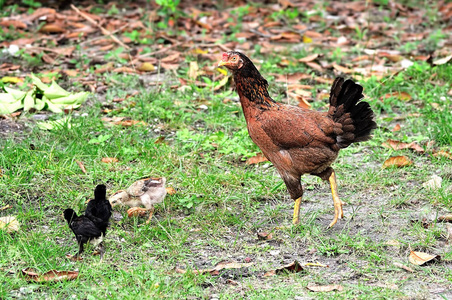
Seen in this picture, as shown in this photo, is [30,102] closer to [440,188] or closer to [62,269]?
[62,269]

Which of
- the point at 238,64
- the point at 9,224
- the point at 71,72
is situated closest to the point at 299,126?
the point at 238,64

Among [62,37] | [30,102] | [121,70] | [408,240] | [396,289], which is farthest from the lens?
[62,37]

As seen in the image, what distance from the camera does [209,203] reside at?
490 cm

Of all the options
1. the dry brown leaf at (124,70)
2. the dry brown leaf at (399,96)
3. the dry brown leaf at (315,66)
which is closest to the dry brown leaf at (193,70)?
the dry brown leaf at (124,70)

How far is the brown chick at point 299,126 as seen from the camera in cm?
442

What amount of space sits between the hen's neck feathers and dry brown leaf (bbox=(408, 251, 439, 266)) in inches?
60.6

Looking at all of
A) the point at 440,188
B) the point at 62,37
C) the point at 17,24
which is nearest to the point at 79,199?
the point at 440,188

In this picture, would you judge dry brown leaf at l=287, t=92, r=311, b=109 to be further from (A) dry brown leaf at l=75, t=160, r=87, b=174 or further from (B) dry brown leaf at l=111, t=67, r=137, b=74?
(A) dry brown leaf at l=75, t=160, r=87, b=174

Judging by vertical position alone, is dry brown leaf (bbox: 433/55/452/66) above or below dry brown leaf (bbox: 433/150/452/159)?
above

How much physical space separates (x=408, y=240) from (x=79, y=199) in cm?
257

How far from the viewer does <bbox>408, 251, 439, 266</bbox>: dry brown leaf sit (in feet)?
13.0

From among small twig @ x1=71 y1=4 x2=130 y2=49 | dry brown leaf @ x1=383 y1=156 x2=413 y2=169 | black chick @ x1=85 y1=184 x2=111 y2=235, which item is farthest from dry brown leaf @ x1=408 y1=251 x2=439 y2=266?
small twig @ x1=71 y1=4 x2=130 y2=49

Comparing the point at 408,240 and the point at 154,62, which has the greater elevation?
the point at 408,240

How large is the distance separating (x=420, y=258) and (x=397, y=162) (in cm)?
163
